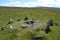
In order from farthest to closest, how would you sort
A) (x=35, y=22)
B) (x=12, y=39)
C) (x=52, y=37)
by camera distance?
(x=35, y=22), (x=52, y=37), (x=12, y=39)

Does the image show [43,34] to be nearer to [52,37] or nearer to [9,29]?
[52,37]

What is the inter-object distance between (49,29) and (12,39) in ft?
21.5

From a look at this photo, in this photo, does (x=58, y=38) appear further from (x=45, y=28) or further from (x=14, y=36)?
(x=14, y=36)

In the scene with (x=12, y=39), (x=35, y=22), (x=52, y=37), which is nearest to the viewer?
(x=12, y=39)

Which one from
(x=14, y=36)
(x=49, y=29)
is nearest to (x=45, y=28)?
(x=49, y=29)

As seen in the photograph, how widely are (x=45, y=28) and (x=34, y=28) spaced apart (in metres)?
1.90

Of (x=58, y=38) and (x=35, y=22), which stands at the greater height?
(x=35, y=22)

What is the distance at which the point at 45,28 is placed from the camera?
3117 cm

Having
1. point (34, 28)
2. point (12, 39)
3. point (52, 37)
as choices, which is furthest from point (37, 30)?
point (12, 39)

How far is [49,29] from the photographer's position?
102 ft

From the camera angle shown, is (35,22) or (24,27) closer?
(24,27)

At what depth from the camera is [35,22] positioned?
32.7 metres

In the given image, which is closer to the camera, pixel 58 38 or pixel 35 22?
pixel 58 38

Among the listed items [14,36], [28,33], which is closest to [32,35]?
[28,33]
